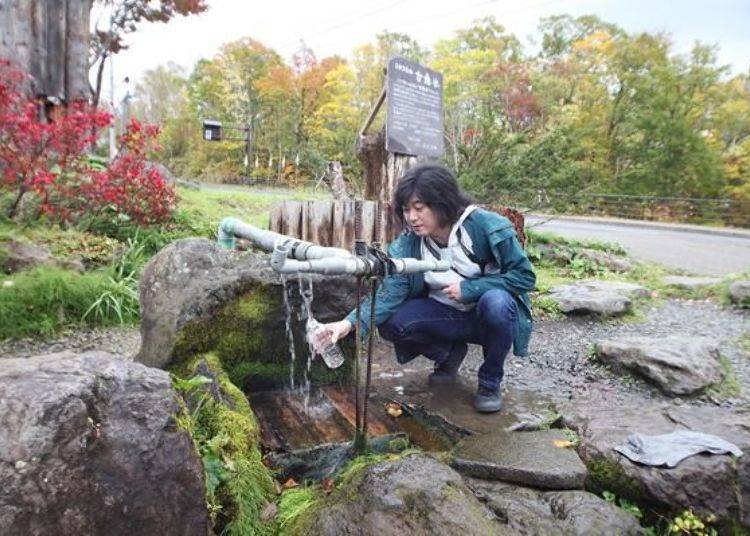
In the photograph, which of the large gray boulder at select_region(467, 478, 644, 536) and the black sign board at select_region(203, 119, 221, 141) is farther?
the black sign board at select_region(203, 119, 221, 141)

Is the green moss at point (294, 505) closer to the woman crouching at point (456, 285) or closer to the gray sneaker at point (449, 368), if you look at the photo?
the woman crouching at point (456, 285)

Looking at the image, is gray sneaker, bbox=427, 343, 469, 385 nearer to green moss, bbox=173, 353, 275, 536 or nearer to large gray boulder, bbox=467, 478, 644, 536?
large gray boulder, bbox=467, 478, 644, 536

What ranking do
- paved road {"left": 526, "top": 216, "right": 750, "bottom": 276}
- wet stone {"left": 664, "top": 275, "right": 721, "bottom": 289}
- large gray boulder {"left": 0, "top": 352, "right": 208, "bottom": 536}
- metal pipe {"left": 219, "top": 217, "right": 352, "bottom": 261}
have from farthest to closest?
paved road {"left": 526, "top": 216, "right": 750, "bottom": 276}
wet stone {"left": 664, "top": 275, "right": 721, "bottom": 289}
metal pipe {"left": 219, "top": 217, "right": 352, "bottom": 261}
large gray boulder {"left": 0, "top": 352, "right": 208, "bottom": 536}

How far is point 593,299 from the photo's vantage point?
5.16 meters

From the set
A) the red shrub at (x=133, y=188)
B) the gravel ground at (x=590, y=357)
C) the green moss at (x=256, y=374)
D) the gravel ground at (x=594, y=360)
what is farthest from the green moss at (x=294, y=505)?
the red shrub at (x=133, y=188)

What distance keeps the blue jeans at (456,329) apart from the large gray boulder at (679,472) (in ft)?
1.77

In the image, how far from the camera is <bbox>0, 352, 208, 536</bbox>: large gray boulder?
1110mm

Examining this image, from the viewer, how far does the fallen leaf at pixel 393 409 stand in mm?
2653

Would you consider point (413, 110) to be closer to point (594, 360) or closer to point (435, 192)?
point (594, 360)

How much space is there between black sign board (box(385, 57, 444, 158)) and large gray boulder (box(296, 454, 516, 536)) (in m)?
4.44

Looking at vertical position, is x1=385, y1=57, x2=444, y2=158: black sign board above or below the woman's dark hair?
above

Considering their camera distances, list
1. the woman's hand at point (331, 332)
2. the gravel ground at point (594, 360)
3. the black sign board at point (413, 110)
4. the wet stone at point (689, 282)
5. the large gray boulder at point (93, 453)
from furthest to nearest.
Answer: the wet stone at point (689, 282) → the black sign board at point (413, 110) → the gravel ground at point (594, 360) → the woman's hand at point (331, 332) → the large gray boulder at point (93, 453)

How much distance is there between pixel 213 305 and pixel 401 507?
5.17ft

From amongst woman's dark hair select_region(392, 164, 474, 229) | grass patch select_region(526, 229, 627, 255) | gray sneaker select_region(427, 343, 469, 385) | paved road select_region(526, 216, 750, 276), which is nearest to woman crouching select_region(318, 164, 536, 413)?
woman's dark hair select_region(392, 164, 474, 229)
